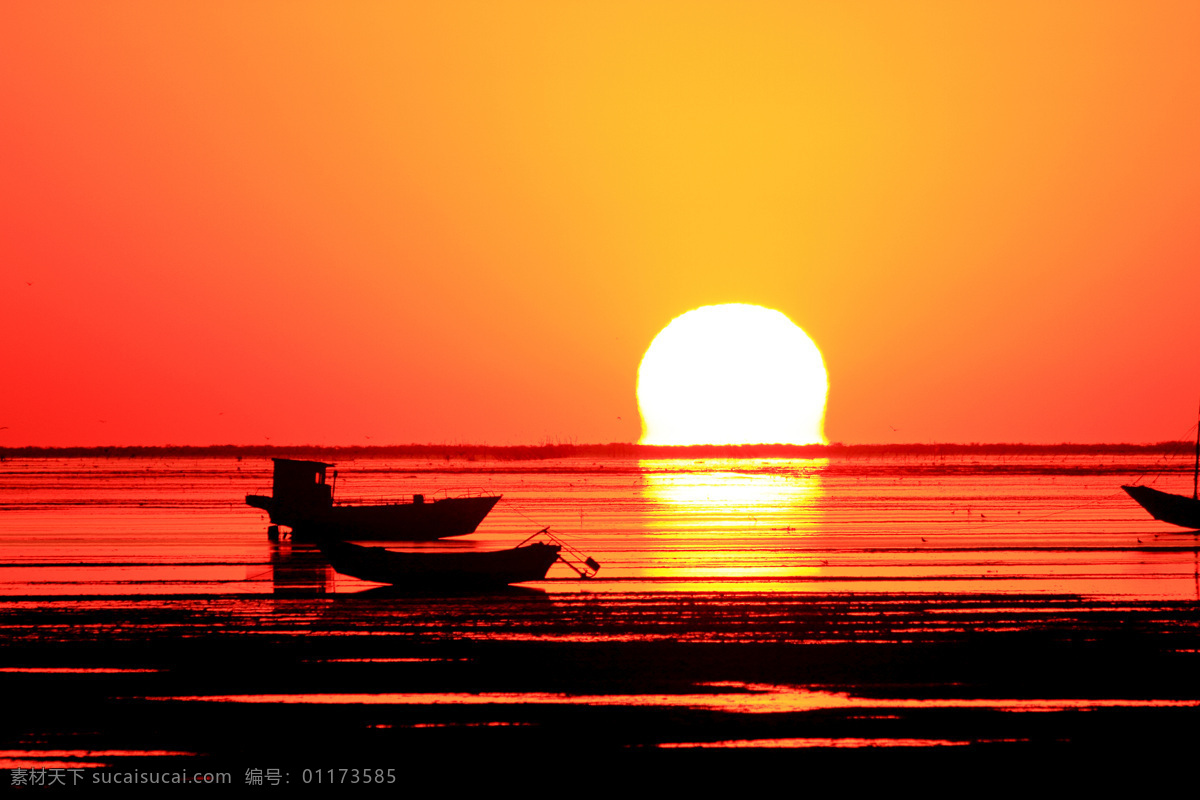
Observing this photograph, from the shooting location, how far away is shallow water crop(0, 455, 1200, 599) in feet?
101

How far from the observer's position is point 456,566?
3045cm

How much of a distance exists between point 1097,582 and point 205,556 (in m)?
24.9

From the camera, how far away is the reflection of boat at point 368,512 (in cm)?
4662

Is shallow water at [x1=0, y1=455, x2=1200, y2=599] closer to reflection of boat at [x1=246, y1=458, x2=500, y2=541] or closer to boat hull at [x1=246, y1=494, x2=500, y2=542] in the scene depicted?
boat hull at [x1=246, y1=494, x2=500, y2=542]

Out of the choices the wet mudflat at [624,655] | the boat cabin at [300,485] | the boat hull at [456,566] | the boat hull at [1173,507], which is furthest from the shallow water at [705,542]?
the boat cabin at [300,485]

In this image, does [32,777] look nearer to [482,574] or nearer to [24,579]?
[482,574]

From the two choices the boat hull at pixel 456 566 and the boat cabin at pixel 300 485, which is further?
the boat cabin at pixel 300 485

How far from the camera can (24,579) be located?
103 ft

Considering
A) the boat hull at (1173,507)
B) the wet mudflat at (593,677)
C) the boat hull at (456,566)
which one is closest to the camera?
the wet mudflat at (593,677)

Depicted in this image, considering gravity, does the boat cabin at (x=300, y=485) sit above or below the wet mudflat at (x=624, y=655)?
above

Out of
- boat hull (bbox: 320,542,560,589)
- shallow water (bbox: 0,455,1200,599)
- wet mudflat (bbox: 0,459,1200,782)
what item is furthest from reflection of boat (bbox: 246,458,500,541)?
boat hull (bbox: 320,542,560,589)

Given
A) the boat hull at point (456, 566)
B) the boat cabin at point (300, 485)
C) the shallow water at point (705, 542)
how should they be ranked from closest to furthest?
the boat hull at point (456, 566) < the shallow water at point (705, 542) < the boat cabin at point (300, 485)

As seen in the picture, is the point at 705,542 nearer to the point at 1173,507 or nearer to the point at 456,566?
the point at 456,566

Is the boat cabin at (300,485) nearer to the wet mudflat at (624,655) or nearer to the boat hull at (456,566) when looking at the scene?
the wet mudflat at (624,655)
